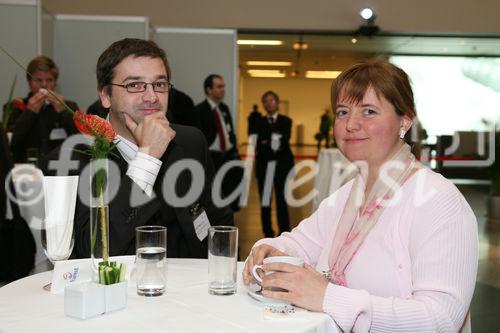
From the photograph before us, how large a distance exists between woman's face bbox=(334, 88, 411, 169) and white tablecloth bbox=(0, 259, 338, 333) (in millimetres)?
518

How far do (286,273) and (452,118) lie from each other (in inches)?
443

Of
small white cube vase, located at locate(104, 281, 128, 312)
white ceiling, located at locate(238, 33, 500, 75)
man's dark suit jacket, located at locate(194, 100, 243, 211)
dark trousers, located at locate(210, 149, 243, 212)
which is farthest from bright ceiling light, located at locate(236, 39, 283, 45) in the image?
small white cube vase, located at locate(104, 281, 128, 312)

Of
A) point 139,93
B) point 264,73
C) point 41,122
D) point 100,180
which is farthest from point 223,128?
point 264,73

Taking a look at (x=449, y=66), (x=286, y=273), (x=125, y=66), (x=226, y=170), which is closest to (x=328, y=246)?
(x=286, y=273)

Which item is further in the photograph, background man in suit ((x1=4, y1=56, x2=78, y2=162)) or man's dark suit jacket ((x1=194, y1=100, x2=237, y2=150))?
man's dark suit jacket ((x1=194, y1=100, x2=237, y2=150))

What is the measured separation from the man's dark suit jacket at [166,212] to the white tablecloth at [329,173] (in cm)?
352

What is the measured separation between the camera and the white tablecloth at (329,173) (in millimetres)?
6012

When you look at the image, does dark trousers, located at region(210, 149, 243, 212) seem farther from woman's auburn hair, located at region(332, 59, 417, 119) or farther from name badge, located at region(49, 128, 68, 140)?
woman's auburn hair, located at region(332, 59, 417, 119)

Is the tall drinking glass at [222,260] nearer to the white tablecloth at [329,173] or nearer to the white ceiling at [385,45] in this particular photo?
the white tablecloth at [329,173]

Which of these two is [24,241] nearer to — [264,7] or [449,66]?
[264,7]

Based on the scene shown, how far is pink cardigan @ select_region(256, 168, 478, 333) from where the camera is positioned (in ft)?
4.21

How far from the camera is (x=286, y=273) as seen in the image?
133cm

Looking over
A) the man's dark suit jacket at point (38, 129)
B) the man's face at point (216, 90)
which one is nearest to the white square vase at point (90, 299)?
the man's dark suit jacket at point (38, 129)

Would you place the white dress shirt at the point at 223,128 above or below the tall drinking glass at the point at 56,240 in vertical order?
above
